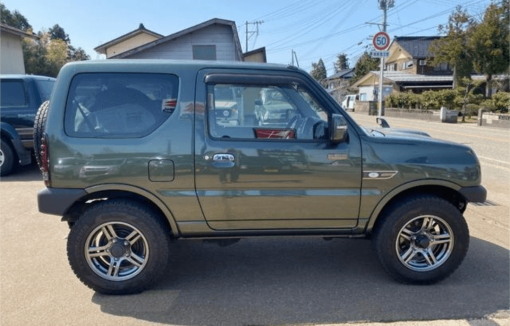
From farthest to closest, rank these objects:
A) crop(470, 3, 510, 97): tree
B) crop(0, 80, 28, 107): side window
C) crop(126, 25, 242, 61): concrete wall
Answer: crop(470, 3, 510, 97): tree < crop(126, 25, 242, 61): concrete wall < crop(0, 80, 28, 107): side window

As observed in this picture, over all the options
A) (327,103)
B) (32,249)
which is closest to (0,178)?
(32,249)

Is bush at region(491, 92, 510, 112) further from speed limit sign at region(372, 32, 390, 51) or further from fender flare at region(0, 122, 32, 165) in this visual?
fender flare at region(0, 122, 32, 165)

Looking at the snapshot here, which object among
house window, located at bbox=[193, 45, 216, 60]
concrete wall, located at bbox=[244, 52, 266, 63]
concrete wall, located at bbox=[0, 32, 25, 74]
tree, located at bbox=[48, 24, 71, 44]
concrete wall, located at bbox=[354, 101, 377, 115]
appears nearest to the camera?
house window, located at bbox=[193, 45, 216, 60]

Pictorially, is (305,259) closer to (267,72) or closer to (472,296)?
(472,296)

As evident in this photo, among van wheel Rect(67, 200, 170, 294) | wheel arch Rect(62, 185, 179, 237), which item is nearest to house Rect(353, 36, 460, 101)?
wheel arch Rect(62, 185, 179, 237)

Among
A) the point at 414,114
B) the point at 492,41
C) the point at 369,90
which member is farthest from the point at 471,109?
the point at 369,90

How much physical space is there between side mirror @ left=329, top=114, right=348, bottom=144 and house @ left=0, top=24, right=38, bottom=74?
69.5 feet

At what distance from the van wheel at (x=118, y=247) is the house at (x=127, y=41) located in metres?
24.0

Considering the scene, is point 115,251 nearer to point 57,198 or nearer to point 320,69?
point 57,198

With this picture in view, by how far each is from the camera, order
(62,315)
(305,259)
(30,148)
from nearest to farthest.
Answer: (62,315), (305,259), (30,148)

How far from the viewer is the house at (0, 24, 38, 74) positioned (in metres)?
19.0

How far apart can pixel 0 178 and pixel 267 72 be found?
694 cm

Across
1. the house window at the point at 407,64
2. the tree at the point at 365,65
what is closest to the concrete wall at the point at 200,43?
the house window at the point at 407,64

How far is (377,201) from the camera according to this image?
3297 mm
